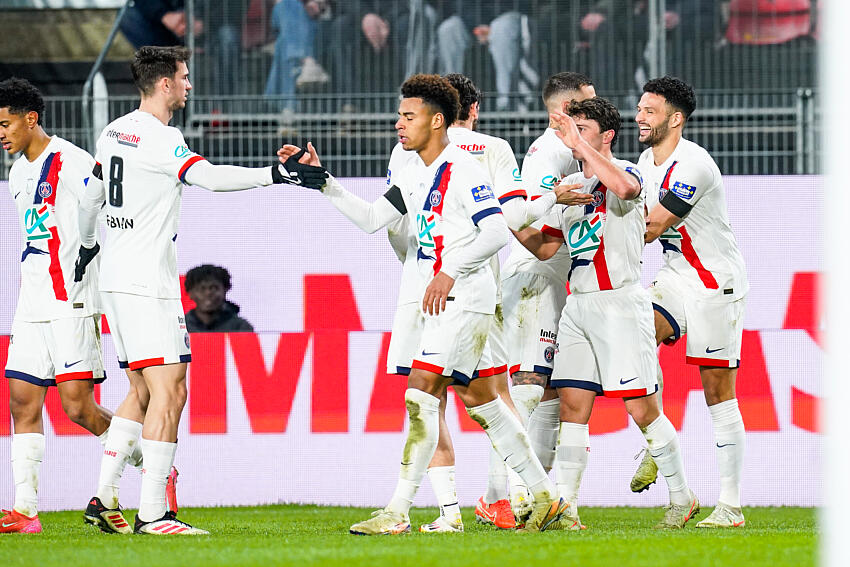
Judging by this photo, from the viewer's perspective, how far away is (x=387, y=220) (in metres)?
6.26

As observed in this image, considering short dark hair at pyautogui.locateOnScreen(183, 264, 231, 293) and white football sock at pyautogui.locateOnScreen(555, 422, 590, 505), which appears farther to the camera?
short dark hair at pyautogui.locateOnScreen(183, 264, 231, 293)

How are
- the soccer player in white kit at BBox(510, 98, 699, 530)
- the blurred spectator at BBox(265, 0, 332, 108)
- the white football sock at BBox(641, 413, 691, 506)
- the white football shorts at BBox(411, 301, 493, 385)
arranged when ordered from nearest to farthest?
the white football shorts at BBox(411, 301, 493, 385) → the soccer player in white kit at BBox(510, 98, 699, 530) → the white football sock at BBox(641, 413, 691, 506) → the blurred spectator at BBox(265, 0, 332, 108)

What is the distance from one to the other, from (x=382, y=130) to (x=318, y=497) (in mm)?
4404

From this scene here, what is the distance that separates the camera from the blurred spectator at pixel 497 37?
13.3m

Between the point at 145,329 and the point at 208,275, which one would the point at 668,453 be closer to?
the point at 145,329

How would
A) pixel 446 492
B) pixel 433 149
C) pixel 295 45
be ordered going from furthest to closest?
pixel 295 45, pixel 446 492, pixel 433 149

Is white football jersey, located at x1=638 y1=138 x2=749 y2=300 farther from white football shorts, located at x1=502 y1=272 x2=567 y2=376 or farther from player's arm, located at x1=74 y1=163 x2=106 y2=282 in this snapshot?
player's arm, located at x1=74 y1=163 x2=106 y2=282

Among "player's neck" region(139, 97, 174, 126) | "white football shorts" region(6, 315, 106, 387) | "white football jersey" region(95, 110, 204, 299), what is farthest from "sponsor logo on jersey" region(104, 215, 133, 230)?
"white football shorts" region(6, 315, 106, 387)

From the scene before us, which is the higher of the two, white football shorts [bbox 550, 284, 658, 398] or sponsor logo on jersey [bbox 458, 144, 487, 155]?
sponsor logo on jersey [bbox 458, 144, 487, 155]

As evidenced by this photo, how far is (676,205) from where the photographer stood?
22.4 ft

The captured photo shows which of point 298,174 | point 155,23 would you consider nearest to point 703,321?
point 298,174

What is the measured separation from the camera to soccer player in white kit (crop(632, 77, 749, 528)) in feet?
22.7

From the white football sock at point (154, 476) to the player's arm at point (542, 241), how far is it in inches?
82.1

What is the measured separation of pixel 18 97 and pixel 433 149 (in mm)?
2525
